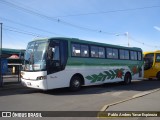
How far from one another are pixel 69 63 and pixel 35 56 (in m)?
2.04

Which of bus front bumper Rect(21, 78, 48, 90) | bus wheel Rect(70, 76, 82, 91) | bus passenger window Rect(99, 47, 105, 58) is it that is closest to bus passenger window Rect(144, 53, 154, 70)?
bus passenger window Rect(99, 47, 105, 58)

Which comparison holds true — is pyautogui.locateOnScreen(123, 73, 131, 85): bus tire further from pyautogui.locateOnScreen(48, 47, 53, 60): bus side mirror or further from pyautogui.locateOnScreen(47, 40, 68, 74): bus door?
pyautogui.locateOnScreen(48, 47, 53, 60): bus side mirror

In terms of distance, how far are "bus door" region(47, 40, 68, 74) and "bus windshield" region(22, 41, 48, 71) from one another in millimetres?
297

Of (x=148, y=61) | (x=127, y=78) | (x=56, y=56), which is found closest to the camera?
(x=56, y=56)

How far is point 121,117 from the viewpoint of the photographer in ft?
27.4

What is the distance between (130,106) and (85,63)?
696 cm

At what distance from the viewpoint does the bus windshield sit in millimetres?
13773

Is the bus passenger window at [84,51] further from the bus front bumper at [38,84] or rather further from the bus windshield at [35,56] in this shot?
the bus front bumper at [38,84]

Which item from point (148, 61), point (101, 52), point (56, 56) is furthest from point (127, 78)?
point (56, 56)

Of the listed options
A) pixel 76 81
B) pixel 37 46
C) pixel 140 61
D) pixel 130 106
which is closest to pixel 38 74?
pixel 37 46

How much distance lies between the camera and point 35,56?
1420 centimetres

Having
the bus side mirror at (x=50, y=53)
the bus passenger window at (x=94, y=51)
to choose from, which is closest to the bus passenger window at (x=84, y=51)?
the bus passenger window at (x=94, y=51)

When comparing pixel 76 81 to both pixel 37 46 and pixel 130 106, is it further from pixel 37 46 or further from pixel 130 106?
pixel 130 106

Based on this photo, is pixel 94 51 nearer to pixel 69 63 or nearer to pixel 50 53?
pixel 69 63
